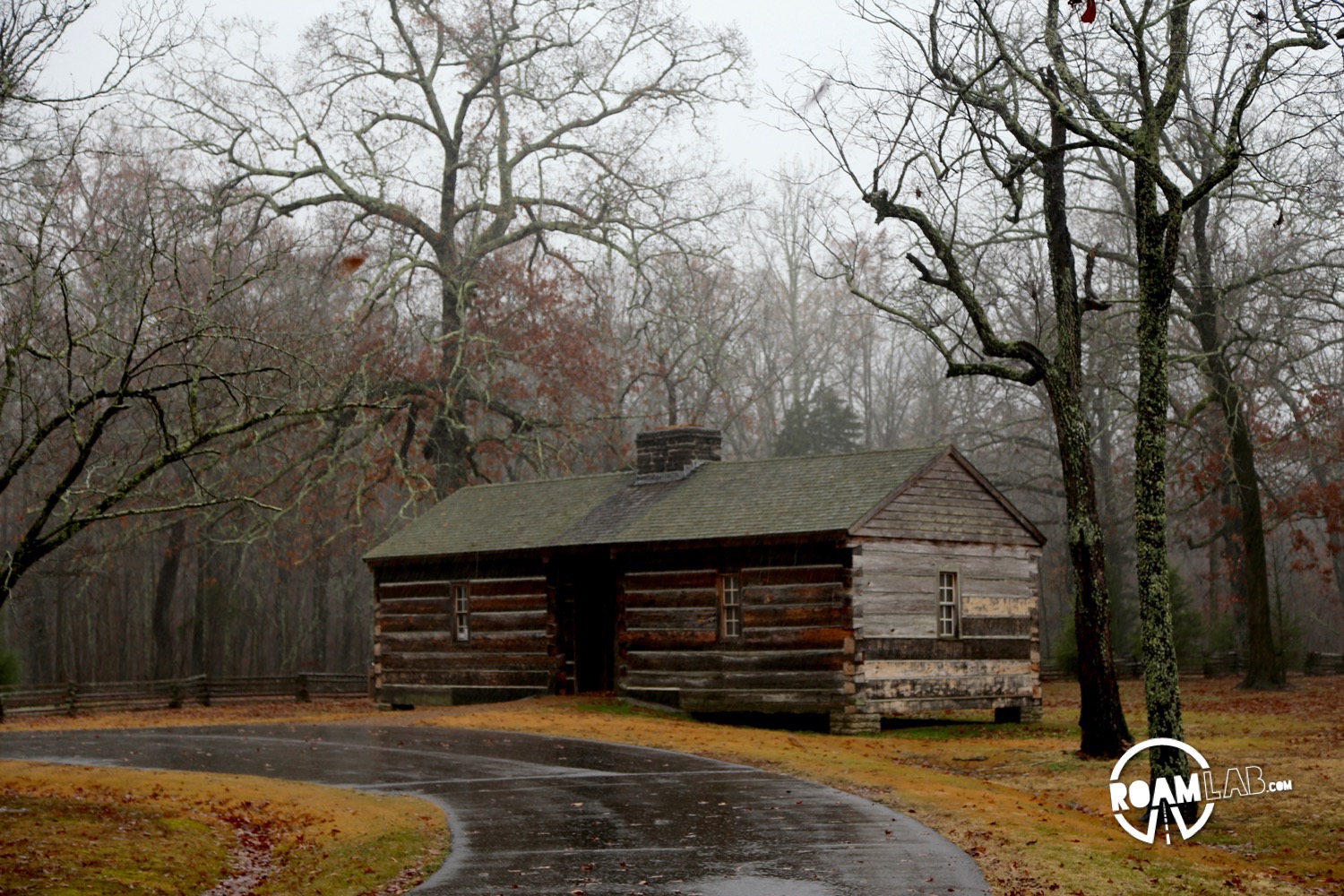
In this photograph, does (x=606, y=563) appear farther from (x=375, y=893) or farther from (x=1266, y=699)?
(x=375, y=893)

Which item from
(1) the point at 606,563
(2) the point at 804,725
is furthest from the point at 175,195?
(2) the point at 804,725

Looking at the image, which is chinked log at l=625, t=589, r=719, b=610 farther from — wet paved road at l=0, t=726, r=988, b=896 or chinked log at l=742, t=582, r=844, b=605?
wet paved road at l=0, t=726, r=988, b=896

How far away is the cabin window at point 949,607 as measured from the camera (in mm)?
27109

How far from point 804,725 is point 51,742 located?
1349cm

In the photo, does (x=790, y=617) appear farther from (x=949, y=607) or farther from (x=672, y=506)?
(x=672, y=506)

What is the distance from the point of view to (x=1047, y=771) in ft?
66.5

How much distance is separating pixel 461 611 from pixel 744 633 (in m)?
7.92

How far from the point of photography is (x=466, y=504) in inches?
1388

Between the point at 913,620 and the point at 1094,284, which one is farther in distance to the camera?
the point at 1094,284

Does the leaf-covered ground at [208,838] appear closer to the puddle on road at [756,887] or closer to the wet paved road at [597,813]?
the wet paved road at [597,813]

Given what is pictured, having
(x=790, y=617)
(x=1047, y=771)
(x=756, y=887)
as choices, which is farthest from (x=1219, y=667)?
(x=756, y=887)

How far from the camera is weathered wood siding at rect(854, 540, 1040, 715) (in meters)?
26.0

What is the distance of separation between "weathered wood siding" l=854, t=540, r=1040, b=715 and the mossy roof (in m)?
1.48

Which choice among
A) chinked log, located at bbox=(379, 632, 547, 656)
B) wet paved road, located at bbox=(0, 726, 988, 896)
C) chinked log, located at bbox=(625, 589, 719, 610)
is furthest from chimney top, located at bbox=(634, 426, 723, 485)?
wet paved road, located at bbox=(0, 726, 988, 896)
